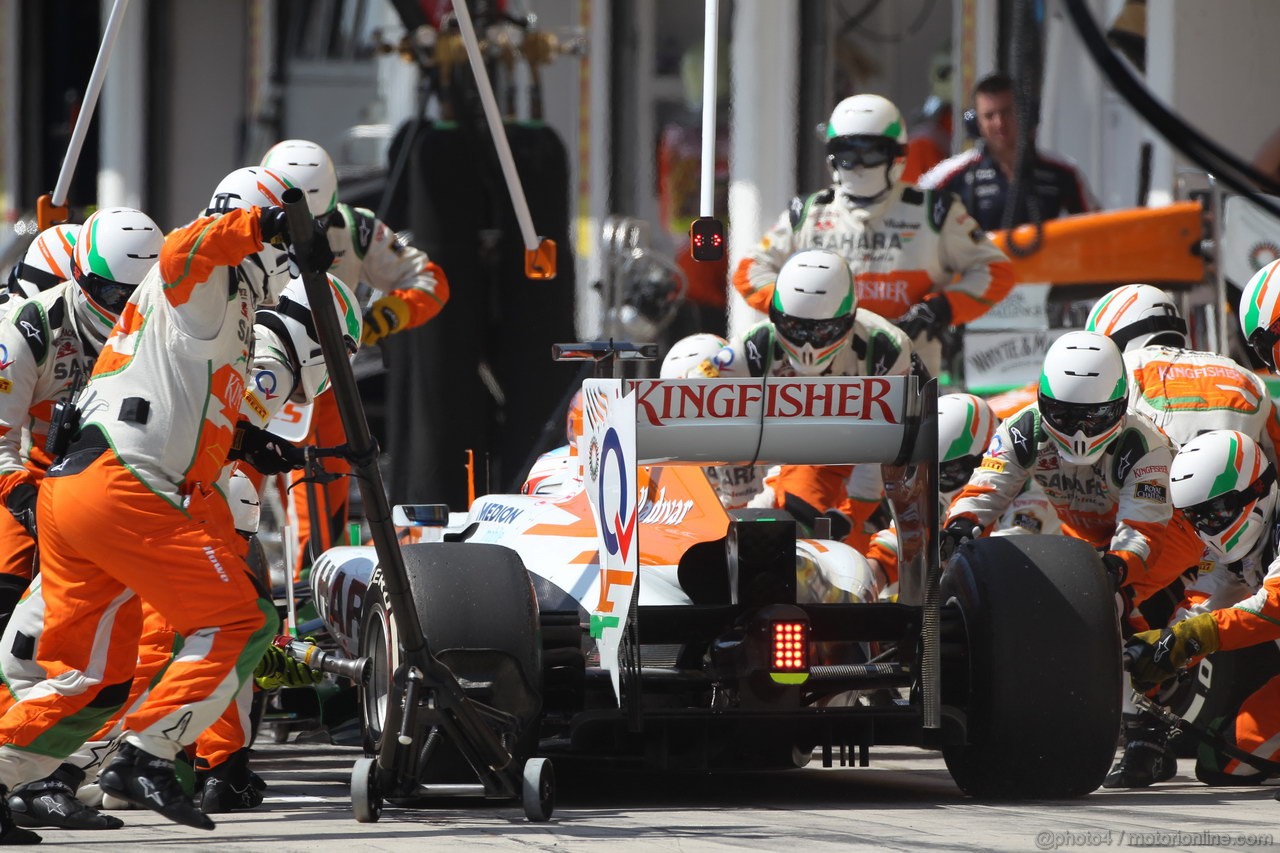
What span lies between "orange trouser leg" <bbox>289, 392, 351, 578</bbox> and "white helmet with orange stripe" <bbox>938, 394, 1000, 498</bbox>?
2.37m

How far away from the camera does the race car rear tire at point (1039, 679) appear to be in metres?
6.43

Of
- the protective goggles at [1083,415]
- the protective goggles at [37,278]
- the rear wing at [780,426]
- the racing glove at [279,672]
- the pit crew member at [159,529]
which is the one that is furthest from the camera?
the protective goggles at [1083,415]

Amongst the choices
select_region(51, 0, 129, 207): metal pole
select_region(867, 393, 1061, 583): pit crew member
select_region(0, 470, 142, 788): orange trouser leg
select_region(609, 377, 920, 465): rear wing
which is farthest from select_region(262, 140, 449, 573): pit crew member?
select_region(0, 470, 142, 788): orange trouser leg

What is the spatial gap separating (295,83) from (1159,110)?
55.9 feet

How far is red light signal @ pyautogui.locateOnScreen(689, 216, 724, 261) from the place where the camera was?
8.58m

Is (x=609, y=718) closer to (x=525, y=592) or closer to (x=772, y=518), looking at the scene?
(x=525, y=592)

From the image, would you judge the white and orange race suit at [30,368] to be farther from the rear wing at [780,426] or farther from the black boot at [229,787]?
the rear wing at [780,426]

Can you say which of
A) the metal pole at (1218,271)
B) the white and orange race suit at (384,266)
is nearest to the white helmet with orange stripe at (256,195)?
the white and orange race suit at (384,266)

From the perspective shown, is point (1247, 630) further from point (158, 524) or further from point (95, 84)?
point (95, 84)

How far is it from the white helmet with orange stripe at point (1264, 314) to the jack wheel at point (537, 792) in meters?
3.17

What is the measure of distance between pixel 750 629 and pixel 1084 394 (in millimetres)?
1964

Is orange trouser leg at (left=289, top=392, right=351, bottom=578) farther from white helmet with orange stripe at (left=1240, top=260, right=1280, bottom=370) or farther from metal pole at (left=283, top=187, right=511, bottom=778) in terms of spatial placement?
white helmet with orange stripe at (left=1240, top=260, right=1280, bottom=370)

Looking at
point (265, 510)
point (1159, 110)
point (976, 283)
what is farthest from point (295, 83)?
point (1159, 110)

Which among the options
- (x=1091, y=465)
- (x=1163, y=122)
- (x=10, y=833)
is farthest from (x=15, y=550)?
(x=1163, y=122)
